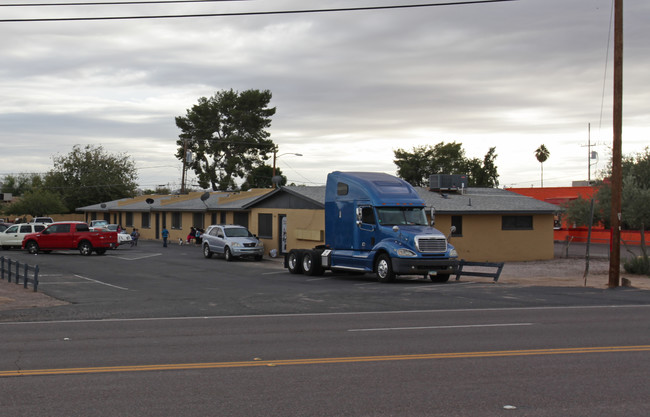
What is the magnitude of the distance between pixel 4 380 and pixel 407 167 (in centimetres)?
7019

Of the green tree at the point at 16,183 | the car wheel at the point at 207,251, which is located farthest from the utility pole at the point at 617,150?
the green tree at the point at 16,183

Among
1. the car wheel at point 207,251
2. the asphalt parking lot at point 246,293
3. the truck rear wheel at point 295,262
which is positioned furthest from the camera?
the car wheel at point 207,251

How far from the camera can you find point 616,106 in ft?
77.2

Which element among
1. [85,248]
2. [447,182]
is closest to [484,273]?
[447,182]

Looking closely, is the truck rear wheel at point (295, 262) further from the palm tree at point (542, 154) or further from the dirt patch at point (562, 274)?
the palm tree at point (542, 154)

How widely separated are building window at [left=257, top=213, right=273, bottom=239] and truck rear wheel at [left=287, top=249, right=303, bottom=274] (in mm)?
11388

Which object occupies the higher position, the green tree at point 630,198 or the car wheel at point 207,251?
the green tree at point 630,198

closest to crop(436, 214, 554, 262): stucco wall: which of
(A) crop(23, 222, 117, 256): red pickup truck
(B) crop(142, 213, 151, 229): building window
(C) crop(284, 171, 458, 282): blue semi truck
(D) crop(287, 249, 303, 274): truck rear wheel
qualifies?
(D) crop(287, 249, 303, 274): truck rear wheel

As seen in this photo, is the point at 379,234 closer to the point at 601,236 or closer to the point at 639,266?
the point at 639,266

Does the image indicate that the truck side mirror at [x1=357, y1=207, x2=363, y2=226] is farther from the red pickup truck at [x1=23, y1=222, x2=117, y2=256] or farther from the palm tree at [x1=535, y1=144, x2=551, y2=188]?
the palm tree at [x1=535, y1=144, x2=551, y2=188]

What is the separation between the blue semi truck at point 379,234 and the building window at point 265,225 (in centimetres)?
1289

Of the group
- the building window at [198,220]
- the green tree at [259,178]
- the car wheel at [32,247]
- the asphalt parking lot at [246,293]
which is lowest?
the asphalt parking lot at [246,293]

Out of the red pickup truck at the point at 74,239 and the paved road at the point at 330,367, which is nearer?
the paved road at the point at 330,367

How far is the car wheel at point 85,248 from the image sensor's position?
40469mm
